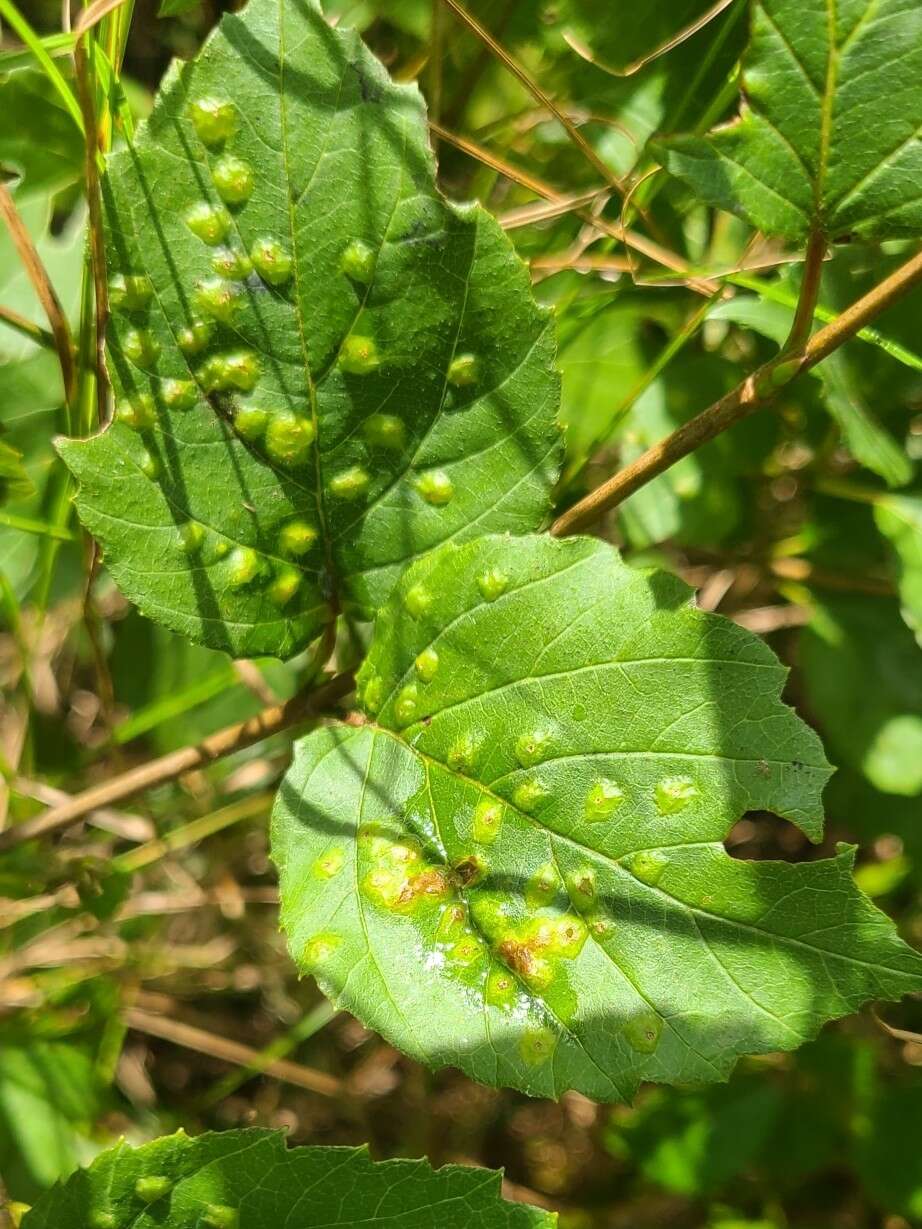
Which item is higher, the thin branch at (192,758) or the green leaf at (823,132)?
the green leaf at (823,132)

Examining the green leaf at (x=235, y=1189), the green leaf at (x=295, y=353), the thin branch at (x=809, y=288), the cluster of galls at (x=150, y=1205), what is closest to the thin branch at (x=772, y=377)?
the thin branch at (x=809, y=288)

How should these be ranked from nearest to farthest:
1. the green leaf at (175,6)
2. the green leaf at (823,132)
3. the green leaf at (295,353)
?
the green leaf at (823,132) < the green leaf at (295,353) < the green leaf at (175,6)

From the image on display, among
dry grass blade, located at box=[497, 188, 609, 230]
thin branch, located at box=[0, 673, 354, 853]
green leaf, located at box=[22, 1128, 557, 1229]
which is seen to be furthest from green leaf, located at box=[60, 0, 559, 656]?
green leaf, located at box=[22, 1128, 557, 1229]

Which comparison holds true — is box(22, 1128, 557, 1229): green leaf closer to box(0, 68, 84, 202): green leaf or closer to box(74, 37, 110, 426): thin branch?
box(74, 37, 110, 426): thin branch

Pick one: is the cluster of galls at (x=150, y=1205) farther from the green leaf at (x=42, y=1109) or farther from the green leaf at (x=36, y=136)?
the green leaf at (x=36, y=136)

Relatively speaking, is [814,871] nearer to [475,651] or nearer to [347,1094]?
[475,651]

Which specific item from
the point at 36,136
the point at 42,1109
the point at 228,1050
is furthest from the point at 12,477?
the point at 228,1050

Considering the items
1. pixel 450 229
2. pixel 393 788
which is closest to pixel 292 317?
pixel 450 229

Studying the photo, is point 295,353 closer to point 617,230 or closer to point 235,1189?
point 617,230
